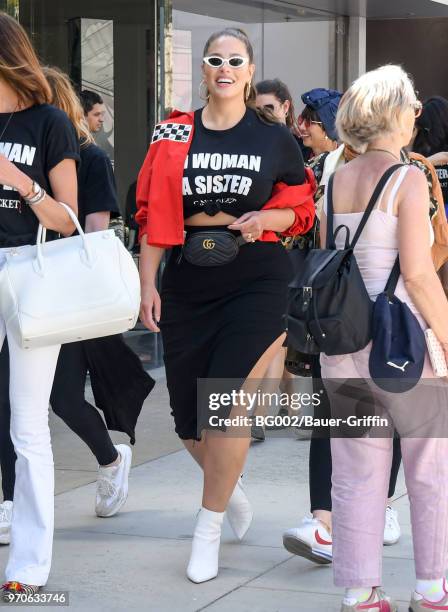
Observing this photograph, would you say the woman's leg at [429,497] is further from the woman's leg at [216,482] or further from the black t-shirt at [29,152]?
the black t-shirt at [29,152]

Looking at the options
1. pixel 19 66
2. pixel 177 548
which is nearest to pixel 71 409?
pixel 177 548

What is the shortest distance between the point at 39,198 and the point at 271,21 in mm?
9419

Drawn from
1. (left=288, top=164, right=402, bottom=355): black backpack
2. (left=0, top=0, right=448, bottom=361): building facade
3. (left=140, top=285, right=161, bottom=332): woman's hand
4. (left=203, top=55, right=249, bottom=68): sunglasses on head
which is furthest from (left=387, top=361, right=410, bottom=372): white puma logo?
(left=0, top=0, right=448, bottom=361): building facade

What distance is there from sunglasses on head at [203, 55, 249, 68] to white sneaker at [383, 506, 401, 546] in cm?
193

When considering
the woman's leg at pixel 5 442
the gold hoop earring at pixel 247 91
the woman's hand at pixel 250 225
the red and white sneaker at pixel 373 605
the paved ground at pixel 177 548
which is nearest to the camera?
the red and white sneaker at pixel 373 605

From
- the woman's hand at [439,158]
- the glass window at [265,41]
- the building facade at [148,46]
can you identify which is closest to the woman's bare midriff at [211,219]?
the woman's hand at [439,158]

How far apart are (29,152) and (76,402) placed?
147 centimetres

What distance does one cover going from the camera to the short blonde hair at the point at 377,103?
3842mm

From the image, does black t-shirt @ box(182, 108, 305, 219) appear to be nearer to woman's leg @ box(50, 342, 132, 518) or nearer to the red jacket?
the red jacket

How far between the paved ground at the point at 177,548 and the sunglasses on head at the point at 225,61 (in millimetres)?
1927

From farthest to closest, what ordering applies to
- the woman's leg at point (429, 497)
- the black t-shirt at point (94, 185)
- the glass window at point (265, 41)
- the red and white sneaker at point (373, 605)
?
the glass window at point (265, 41) → the black t-shirt at point (94, 185) → the red and white sneaker at point (373, 605) → the woman's leg at point (429, 497)

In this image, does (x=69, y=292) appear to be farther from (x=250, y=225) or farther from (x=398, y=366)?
(x=398, y=366)

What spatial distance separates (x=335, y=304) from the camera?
12.2 feet

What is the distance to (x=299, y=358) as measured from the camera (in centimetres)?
584
